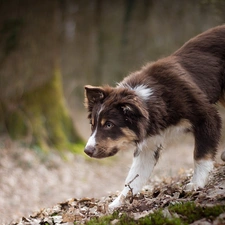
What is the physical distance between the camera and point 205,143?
6.29 m

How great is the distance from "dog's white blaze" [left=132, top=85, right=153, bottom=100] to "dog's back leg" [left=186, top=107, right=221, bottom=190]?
0.74 metres

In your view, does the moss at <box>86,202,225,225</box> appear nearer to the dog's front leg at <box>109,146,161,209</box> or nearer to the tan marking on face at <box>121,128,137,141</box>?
the tan marking on face at <box>121,128,137,141</box>

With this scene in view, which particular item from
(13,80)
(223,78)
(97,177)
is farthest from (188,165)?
(223,78)

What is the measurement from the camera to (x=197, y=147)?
6.34 metres

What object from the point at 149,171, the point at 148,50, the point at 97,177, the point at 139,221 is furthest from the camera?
the point at 148,50

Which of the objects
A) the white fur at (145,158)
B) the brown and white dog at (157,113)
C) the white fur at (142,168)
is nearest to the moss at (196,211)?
the brown and white dog at (157,113)

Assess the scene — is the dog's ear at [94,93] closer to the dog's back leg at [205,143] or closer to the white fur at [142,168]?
the white fur at [142,168]

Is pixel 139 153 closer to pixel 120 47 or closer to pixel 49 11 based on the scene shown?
pixel 49 11

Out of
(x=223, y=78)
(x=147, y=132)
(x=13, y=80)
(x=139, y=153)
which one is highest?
(x=223, y=78)

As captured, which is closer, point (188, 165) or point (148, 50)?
point (188, 165)

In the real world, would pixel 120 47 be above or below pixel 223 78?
below

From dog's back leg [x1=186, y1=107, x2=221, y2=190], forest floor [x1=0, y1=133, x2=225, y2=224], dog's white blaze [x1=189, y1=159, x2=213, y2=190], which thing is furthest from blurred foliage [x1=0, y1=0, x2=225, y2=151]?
dog's white blaze [x1=189, y1=159, x2=213, y2=190]

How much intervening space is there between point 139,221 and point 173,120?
2.06 metres

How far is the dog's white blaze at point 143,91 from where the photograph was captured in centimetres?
617
